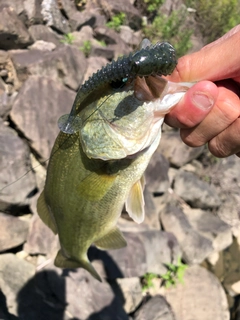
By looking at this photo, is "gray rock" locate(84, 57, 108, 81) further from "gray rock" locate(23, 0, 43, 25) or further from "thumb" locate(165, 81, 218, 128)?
"thumb" locate(165, 81, 218, 128)

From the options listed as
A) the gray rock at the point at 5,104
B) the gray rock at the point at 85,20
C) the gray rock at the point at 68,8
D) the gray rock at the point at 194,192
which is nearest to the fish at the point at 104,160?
the gray rock at the point at 5,104

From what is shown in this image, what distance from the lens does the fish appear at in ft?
4.81

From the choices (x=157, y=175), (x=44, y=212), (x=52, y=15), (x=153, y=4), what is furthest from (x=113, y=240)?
(x=153, y=4)

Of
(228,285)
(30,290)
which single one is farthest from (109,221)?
(228,285)

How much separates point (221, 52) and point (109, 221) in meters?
1.21

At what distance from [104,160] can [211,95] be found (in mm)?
616

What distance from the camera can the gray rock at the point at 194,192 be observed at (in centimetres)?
605

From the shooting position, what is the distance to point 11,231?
148 inches

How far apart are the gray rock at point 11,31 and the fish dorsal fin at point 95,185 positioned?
4319 mm

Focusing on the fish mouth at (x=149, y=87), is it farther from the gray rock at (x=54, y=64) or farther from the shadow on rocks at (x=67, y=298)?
the gray rock at (x=54, y=64)

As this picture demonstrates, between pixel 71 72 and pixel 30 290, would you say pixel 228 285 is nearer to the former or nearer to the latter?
pixel 30 290

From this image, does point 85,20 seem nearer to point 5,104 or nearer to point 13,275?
point 5,104

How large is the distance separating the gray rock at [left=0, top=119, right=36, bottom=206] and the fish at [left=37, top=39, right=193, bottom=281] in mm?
1705

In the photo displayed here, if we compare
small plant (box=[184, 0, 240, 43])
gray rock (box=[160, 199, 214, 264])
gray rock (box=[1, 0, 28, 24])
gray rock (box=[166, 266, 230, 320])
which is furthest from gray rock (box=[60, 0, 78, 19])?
gray rock (box=[166, 266, 230, 320])
